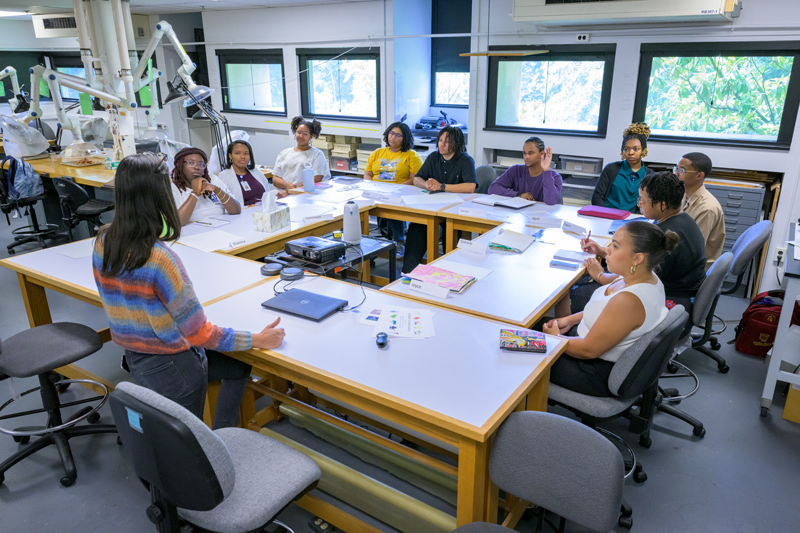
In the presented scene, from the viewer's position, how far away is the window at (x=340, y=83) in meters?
6.45

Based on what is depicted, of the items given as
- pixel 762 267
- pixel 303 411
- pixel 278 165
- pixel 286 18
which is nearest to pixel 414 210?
pixel 278 165

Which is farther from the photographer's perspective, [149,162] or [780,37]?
[780,37]

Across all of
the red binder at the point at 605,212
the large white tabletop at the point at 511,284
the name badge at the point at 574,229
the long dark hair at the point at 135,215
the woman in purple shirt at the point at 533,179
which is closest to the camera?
the long dark hair at the point at 135,215

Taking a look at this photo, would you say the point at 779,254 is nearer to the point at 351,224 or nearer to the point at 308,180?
the point at 351,224

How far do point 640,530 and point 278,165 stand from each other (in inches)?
154

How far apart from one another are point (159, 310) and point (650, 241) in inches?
66.7

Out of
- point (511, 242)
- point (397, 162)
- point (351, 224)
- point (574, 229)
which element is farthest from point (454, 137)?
point (351, 224)

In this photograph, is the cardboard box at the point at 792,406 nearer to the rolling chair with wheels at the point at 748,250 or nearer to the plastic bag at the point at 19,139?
the rolling chair with wheels at the point at 748,250

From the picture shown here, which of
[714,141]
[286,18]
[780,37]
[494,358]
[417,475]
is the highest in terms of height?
[286,18]

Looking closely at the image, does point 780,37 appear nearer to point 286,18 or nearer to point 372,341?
point 372,341

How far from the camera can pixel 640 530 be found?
201 centimetres

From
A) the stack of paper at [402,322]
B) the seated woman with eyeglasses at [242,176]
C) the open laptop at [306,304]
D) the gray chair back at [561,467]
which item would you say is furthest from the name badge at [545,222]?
the gray chair back at [561,467]

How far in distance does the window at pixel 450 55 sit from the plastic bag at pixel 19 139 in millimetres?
4563

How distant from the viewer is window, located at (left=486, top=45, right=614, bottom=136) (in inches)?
198
